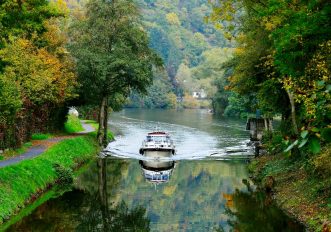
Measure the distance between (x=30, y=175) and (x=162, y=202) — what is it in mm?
8351

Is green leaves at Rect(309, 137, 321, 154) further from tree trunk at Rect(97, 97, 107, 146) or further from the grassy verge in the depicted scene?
tree trunk at Rect(97, 97, 107, 146)

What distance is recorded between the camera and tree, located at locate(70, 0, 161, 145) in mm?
49281

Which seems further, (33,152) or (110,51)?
(110,51)

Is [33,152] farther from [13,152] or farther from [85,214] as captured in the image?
[85,214]

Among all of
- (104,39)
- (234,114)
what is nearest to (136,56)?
(104,39)

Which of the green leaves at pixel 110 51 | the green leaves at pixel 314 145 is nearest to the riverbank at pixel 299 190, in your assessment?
the green leaves at pixel 314 145

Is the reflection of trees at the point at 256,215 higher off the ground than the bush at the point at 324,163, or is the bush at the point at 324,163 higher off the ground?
the bush at the point at 324,163

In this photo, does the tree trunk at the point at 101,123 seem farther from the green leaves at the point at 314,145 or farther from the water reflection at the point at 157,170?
the green leaves at the point at 314,145

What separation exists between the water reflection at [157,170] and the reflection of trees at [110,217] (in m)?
7.63

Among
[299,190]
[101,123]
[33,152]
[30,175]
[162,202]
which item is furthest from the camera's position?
[101,123]

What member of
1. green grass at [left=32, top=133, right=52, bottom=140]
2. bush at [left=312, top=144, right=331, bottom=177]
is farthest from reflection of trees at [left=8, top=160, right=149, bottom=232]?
green grass at [left=32, top=133, right=52, bottom=140]

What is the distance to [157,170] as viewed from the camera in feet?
136

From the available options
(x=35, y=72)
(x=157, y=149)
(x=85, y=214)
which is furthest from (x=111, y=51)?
(x=85, y=214)

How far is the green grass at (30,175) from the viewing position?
23859mm
